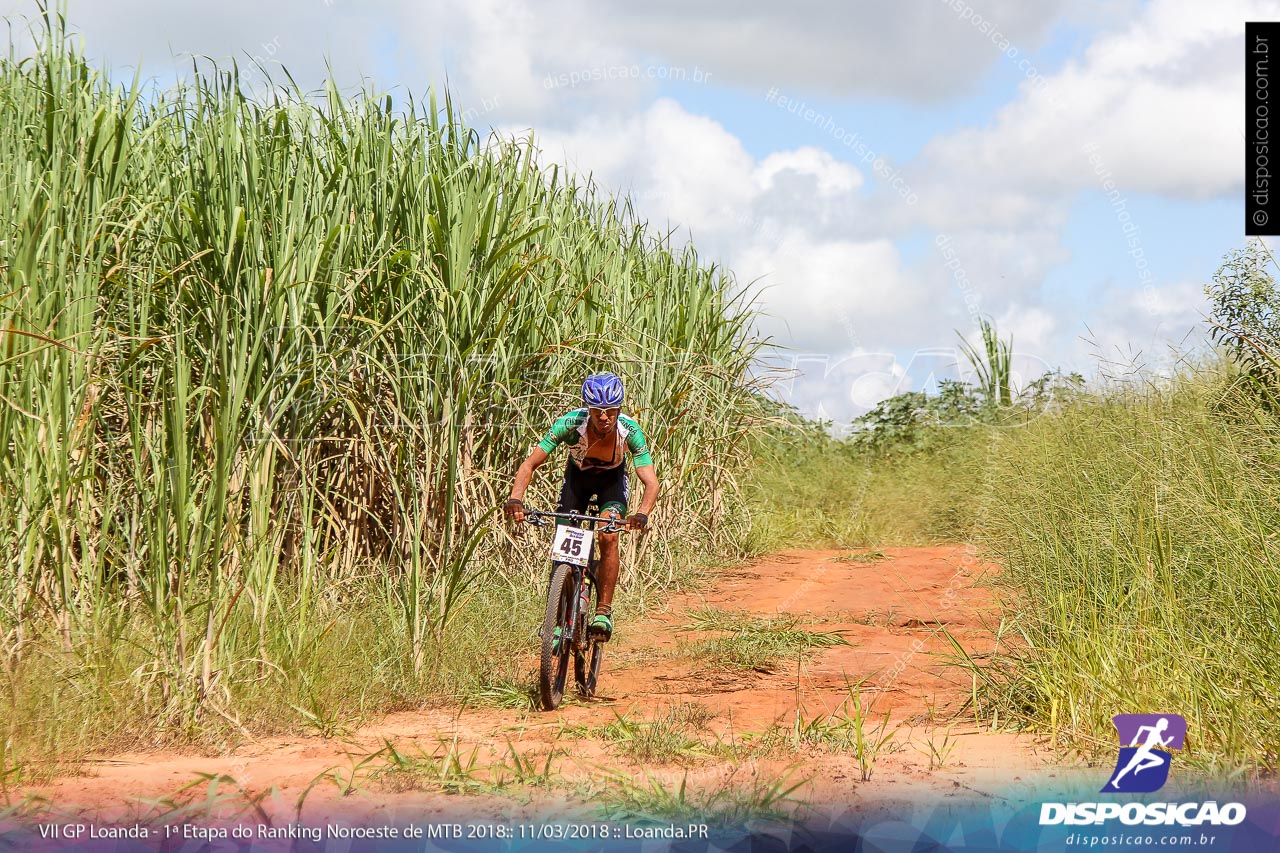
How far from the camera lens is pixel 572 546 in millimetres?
5594

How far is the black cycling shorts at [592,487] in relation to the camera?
611 cm

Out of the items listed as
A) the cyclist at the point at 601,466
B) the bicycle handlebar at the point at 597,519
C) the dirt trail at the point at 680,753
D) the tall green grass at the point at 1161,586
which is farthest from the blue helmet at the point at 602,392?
the tall green grass at the point at 1161,586

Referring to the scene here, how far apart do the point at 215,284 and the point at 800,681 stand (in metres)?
3.72

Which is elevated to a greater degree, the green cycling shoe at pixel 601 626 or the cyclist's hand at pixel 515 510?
the cyclist's hand at pixel 515 510

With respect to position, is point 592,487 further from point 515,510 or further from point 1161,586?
point 1161,586

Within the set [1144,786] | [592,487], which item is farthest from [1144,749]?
[592,487]

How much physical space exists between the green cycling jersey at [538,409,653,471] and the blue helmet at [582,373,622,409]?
229 mm

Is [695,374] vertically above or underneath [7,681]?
above

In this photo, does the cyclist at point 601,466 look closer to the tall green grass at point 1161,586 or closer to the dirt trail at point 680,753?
the dirt trail at point 680,753

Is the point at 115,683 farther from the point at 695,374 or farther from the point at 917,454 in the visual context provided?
the point at 917,454

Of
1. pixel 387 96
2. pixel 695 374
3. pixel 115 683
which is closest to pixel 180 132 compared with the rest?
pixel 387 96

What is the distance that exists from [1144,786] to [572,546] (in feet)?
9.04

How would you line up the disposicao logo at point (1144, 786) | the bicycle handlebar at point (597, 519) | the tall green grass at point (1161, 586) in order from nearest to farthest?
the disposicao logo at point (1144, 786)
the tall green grass at point (1161, 586)
the bicycle handlebar at point (597, 519)

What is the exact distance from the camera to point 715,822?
3.66 metres
